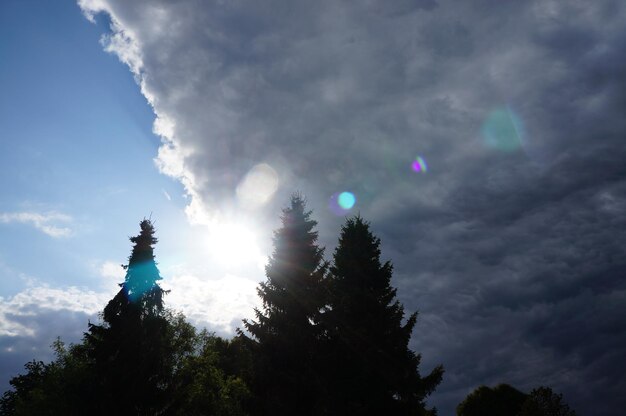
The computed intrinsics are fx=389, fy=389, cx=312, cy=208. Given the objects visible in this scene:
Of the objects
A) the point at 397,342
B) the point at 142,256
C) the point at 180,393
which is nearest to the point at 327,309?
the point at 397,342

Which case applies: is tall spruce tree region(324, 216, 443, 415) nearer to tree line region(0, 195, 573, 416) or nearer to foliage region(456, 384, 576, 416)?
tree line region(0, 195, 573, 416)

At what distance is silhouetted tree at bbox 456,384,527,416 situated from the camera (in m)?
41.2

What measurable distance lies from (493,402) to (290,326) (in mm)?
30332

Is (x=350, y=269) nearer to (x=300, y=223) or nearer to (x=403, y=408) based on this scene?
(x=300, y=223)

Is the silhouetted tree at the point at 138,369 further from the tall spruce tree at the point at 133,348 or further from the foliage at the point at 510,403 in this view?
the foliage at the point at 510,403

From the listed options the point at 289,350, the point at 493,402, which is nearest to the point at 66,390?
the point at 289,350

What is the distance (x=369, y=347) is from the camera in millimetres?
23422

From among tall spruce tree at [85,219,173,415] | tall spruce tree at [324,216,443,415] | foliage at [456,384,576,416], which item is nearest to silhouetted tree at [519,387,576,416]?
foliage at [456,384,576,416]

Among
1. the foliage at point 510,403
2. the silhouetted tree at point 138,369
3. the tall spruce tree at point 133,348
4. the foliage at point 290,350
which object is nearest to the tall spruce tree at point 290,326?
the foliage at point 290,350

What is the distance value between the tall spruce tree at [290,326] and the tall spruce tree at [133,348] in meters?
7.04

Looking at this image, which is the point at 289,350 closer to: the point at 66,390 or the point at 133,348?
the point at 133,348

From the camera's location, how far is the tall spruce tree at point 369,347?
73.3 feet

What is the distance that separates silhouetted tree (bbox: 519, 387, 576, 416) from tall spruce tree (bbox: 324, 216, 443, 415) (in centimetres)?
2125

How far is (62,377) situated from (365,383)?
2227 cm
